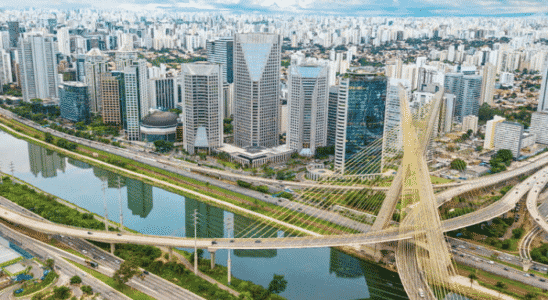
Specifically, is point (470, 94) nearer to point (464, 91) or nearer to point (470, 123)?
point (464, 91)

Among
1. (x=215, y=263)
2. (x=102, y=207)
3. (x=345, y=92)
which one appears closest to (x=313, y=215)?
(x=215, y=263)

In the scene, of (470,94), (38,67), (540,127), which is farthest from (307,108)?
(38,67)

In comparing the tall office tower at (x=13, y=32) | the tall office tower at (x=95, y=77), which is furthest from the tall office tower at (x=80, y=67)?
the tall office tower at (x=13, y=32)

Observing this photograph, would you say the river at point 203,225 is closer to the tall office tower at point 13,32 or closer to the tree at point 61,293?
the tree at point 61,293

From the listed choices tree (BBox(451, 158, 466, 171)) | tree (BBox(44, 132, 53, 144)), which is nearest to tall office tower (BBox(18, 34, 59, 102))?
tree (BBox(44, 132, 53, 144))

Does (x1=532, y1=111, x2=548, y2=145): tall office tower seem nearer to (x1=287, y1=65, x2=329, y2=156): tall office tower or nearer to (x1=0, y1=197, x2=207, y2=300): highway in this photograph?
(x1=287, y1=65, x2=329, y2=156): tall office tower

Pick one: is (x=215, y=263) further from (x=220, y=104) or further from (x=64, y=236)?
(x=220, y=104)

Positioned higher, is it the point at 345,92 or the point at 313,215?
the point at 345,92
